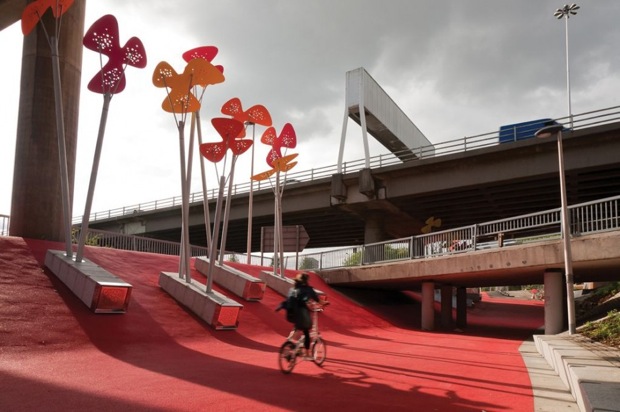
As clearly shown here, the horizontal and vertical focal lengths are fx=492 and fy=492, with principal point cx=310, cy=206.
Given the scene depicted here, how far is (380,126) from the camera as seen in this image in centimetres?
3925

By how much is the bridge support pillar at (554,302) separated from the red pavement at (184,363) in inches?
160

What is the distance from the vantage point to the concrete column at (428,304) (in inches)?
1001

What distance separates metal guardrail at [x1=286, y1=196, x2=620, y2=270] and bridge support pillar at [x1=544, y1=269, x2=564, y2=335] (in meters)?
1.51

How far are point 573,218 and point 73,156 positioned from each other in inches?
746

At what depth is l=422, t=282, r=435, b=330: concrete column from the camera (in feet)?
83.4

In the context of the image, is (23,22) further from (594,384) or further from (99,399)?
(594,384)

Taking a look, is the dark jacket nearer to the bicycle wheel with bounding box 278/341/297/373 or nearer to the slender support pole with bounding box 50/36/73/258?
the bicycle wheel with bounding box 278/341/297/373

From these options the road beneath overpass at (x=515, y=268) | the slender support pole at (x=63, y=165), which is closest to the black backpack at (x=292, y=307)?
the slender support pole at (x=63, y=165)

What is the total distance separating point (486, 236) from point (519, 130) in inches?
447

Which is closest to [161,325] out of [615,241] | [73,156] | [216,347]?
[216,347]

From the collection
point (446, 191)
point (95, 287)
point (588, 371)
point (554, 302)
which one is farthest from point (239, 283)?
point (446, 191)

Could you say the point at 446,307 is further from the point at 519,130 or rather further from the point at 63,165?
the point at 63,165

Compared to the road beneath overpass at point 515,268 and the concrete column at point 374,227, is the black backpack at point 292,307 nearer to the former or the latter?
the road beneath overpass at point 515,268

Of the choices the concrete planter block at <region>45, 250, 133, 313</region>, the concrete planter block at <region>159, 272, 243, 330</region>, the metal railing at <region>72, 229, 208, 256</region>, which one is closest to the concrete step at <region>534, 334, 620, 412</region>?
the concrete planter block at <region>159, 272, 243, 330</region>
